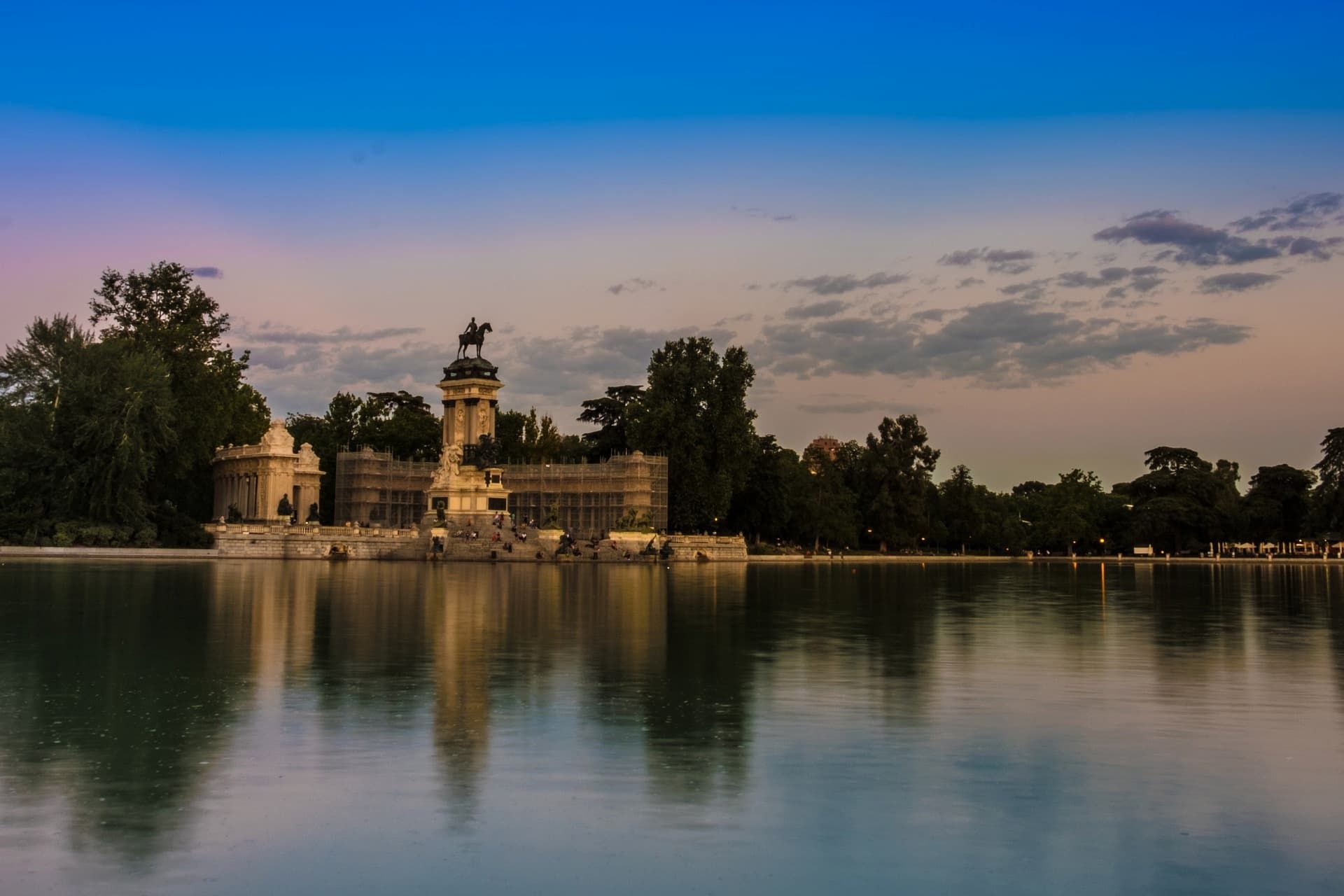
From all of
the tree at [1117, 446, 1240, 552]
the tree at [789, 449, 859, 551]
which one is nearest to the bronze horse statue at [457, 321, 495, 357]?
→ the tree at [789, 449, 859, 551]

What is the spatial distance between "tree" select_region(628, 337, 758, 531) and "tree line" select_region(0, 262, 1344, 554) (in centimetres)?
14

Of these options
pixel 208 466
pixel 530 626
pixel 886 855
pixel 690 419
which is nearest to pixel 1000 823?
pixel 886 855

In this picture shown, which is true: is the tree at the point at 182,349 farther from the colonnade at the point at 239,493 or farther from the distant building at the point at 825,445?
the distant building at the point at 825,445

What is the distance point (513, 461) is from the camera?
351 feet

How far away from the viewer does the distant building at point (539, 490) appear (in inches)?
3371

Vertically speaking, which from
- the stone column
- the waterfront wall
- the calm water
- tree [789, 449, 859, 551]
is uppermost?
the stone column

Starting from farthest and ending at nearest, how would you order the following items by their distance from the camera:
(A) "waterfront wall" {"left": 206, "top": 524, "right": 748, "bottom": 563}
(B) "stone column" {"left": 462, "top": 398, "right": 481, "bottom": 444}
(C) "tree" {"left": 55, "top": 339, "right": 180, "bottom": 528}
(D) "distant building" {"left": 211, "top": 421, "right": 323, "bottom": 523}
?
(B) "stone column" {"left": 462, "top": 398, "right": 481, "bottom": 444}
(D) "distant building" {"left": 211, "top": 421, "right": 323, "bottom": 523}
(A) "waterfront wall" {"left": 206, "top": 524, "right": 748, "bottom": 563}
(C) "tree" {"left": 55, "top": 339, "right": 180, "bottom": 528}

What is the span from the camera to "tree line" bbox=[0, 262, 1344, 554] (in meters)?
66.4

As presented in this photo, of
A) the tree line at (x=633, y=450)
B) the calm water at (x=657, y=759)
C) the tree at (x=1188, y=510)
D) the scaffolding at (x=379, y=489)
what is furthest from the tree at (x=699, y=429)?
the calm water at (x=657, y=759)

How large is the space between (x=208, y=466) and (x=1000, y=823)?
→ 3353 inches

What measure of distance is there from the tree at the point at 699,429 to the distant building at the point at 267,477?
23.3 metres

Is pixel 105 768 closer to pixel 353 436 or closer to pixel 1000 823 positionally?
pixel 1000 823

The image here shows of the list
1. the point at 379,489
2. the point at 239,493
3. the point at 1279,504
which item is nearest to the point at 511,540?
the point at 379,489

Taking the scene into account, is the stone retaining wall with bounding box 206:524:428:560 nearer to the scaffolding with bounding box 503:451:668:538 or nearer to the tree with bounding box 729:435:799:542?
the scaffolding with bounding box 503:451:668:538
